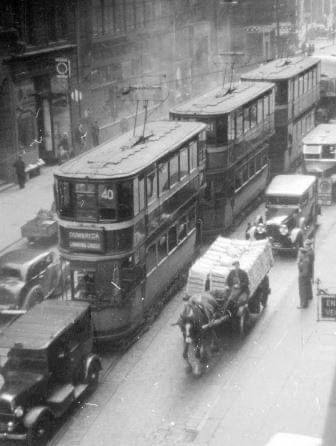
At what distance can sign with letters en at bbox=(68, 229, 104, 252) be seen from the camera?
19.2 metres

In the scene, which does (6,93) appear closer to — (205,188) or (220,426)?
(205,188)

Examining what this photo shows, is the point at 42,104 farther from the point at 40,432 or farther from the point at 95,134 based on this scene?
the point at 40,432

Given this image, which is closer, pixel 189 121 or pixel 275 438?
pixel 275 438

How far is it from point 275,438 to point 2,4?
26752mm

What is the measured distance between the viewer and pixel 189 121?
27.7 metres

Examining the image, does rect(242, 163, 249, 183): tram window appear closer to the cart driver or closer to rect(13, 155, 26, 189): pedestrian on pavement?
rect(13, 155, 26, 189): pedestrian on pavement

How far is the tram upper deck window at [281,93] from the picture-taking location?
36625 millimetres

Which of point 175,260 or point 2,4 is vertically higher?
point 2,4

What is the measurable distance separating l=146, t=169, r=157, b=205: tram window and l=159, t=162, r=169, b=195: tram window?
48 cm

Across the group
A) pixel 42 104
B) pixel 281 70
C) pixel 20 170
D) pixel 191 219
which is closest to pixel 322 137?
pixel 281 70

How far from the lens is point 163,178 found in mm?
22000

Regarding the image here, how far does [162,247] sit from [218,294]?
10.1ft

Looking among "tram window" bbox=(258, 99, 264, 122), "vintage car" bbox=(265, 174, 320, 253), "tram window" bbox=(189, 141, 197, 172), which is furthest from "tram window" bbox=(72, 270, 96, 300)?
"tram window" bbox=(258, 99, 264, 122)

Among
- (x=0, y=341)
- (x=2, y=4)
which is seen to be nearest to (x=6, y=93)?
(x=2, y=4)
